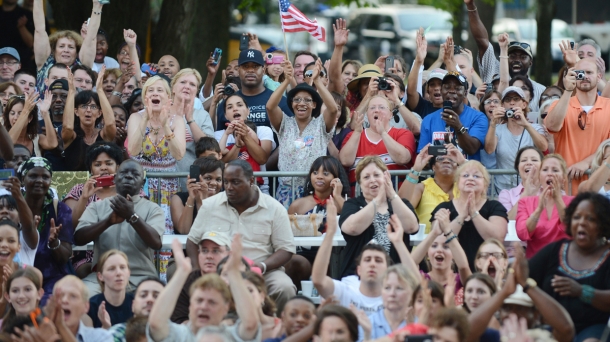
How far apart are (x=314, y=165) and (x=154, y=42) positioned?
6738 millimetres

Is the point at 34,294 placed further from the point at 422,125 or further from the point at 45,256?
the point at 422,125

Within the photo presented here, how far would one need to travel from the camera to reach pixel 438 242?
10297mm

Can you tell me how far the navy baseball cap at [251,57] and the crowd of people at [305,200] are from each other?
0.02 metres

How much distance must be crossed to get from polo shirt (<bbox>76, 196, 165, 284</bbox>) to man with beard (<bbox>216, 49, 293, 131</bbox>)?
2207 mm

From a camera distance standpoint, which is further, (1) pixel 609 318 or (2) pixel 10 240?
(2) pixel 10 240

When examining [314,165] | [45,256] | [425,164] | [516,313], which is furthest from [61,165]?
[516,313]

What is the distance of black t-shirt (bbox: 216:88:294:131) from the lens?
42.2 ft

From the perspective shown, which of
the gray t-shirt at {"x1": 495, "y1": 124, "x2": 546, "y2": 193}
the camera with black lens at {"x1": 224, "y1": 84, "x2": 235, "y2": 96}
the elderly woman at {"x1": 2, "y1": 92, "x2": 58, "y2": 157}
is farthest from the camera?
the camera with black lens at {"x1": 224, "y1": 84, "x2": 235, "y2": 96}

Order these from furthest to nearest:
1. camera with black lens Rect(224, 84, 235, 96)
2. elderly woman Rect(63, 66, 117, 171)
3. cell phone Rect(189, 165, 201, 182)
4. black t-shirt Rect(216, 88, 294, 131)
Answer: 1. camera with black lens Rect(224, 84, 235, 96)
2. black t-shirt Rect(216, 88, 294, 131)
3. elderly woman Rect(63, 66, 117, 171)
4. cell phone Rect(189, 165, 201, 182)

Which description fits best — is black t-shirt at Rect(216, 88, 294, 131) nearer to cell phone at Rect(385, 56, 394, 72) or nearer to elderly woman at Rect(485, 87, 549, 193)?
cell phone at Rect(385, 56, 394, 72)

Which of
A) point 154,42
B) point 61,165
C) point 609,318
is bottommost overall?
point 609,318

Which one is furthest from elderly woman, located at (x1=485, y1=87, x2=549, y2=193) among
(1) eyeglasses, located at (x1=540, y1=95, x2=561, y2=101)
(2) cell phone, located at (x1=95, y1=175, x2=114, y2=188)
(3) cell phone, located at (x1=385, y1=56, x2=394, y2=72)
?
(2) cell phone, located at (x1=95, y1=175, x2=114, y2=188)

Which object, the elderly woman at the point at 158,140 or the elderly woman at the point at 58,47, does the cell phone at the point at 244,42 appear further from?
the elderly woman at the point at 158,140

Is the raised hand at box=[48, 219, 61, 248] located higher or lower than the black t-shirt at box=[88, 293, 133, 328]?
higher
